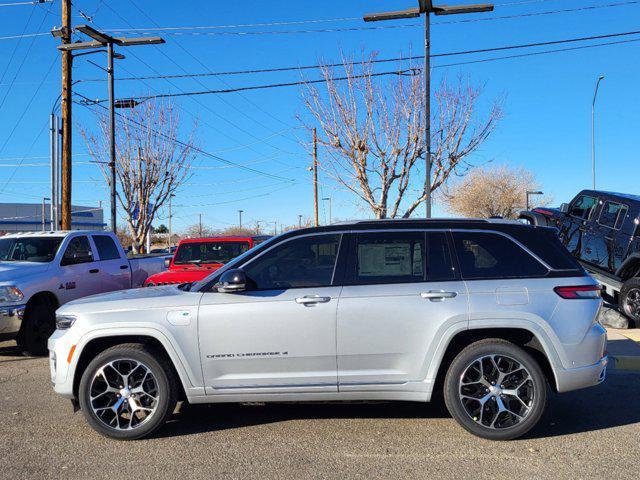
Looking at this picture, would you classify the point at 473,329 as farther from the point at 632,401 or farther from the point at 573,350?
the point at 632,401

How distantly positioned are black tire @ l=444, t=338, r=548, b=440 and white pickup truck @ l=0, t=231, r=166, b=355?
252 inches

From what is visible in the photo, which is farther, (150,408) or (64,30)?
(64,30)

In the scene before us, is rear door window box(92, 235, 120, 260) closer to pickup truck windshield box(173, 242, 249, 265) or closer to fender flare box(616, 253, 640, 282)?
pickup truck windshield box(173, 242, 249, 265)

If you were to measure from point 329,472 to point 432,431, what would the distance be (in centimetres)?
128

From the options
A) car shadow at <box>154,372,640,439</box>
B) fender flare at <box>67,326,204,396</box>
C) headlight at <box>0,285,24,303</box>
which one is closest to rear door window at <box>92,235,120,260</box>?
headlight at <box>0,285,24,303</box>

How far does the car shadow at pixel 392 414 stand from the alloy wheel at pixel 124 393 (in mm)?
269

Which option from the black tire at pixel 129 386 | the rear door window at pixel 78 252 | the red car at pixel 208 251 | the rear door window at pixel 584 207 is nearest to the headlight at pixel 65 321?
the black tire at pixel 129 386

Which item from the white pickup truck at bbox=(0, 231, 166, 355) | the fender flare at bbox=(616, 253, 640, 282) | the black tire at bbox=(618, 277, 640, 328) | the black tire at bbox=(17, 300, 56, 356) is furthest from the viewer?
the fender flare at bbox=(616, 253, 640, 282)

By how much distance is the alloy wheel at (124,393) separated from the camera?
4875 mm

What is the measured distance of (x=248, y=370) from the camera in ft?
15.9

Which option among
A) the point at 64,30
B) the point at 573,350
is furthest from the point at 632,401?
the point at 64,30

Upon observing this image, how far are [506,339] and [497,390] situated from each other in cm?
47

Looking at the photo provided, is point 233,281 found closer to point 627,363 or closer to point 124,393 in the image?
point 124,393

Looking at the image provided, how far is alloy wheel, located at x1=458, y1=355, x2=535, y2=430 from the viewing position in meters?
4.78
